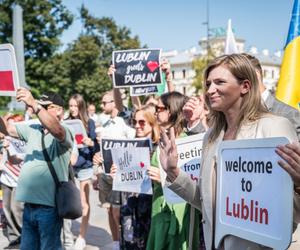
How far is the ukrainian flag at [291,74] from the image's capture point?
4.33m

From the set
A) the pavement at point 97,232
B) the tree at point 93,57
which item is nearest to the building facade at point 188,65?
the tree at point 93,57

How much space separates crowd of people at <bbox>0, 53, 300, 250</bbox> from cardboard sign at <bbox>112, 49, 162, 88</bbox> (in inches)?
4.6

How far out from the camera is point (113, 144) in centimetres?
409

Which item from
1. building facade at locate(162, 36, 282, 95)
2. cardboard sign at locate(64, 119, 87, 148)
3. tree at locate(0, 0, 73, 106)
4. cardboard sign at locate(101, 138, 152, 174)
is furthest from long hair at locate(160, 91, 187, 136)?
building facade at locate(162, 36, 282, 95)

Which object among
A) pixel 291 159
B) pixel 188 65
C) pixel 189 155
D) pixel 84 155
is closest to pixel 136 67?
pixel 84 155

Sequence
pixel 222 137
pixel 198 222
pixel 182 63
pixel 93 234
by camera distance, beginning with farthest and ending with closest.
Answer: pixel 182 63
pixel 93 234
pixel 198 222
pixel 222 137

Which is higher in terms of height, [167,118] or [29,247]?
[167,118]

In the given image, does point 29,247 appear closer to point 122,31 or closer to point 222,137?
point 222,137

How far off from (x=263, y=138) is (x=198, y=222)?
1.66 meters

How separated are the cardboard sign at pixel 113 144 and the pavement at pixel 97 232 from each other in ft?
5.99

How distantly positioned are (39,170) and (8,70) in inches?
34.3

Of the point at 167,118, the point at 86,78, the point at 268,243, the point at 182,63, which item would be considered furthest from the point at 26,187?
the point at 182,63

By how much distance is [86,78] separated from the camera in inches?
1961

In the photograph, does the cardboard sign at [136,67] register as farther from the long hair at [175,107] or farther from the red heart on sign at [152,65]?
the long hair at [175,107]
